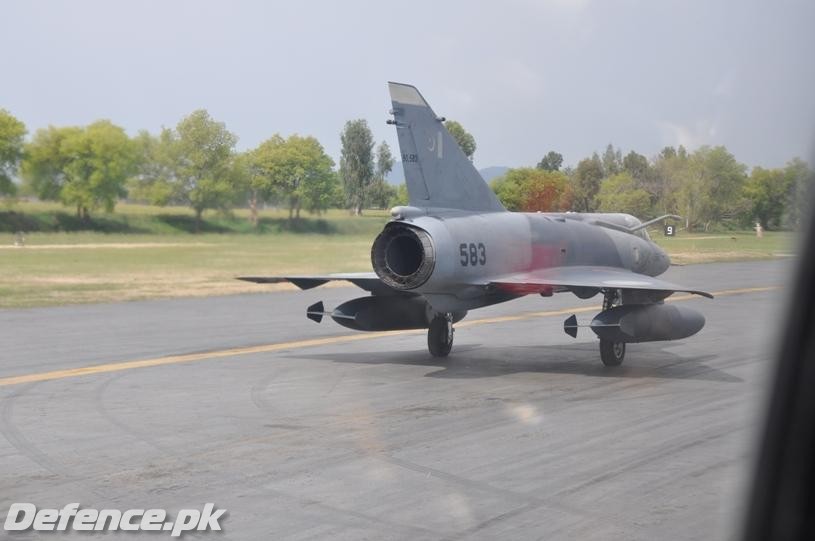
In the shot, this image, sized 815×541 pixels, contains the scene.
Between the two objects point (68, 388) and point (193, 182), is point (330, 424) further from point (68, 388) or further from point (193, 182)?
point (193, 182)

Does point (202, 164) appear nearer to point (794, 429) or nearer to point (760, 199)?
point (760, 199)

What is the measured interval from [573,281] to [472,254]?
1668mm

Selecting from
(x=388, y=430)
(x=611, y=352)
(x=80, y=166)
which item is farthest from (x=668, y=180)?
(x=80, y=166)

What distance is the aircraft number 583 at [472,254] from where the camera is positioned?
15.3 metres

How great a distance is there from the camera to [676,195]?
21750mm

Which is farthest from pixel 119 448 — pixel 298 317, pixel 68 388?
pixel 298 317

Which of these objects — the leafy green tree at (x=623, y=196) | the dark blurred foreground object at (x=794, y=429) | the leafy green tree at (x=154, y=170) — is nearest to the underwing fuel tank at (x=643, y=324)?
the leafy green tree at (x=623, y=196)

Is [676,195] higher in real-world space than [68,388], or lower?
higher

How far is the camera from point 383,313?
55.8 ft

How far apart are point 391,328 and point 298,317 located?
26.5ft

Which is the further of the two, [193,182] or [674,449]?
[193,182]

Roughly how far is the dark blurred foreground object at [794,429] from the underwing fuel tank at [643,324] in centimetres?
1213

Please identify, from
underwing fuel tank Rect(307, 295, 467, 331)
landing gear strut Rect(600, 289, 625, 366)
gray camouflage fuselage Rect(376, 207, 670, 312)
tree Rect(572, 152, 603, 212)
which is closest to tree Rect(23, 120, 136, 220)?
tree Rect(572, 152, 603, 212)

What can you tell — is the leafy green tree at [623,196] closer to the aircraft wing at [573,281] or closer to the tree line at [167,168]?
the aircraft wing at [573,281]
